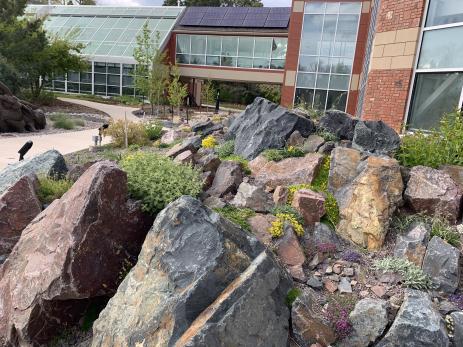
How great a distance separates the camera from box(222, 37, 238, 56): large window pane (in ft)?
99.2

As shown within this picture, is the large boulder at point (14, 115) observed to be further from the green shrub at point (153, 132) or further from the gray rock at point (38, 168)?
the gray rock at point (38, 168)

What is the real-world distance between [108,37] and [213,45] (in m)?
10.4

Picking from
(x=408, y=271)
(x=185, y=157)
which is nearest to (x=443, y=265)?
(x=408, y=271)

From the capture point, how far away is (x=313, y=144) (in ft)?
22.3

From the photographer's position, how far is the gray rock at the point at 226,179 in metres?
5.84

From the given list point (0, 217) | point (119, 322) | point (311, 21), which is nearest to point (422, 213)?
point (119, 322)

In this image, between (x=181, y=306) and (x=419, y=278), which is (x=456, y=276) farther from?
(x=181, y=306)

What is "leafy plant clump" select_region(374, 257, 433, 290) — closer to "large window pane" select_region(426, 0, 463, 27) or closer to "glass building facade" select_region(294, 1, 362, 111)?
"large window pane" select_region(426, 0, 463, 27)

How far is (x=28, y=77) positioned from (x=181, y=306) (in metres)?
23.7

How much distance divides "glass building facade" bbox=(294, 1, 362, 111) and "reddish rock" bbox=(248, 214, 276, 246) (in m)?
20.0

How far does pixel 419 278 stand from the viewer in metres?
4.03

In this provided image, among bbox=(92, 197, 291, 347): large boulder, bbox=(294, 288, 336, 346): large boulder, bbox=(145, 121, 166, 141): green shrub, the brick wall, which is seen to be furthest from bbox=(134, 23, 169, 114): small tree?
bbox=(294, 288, 336, 346): large boulder

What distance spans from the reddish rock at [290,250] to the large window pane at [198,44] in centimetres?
2923

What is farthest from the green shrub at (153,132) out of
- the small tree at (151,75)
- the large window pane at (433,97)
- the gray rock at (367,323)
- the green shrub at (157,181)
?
the small tree at (151,75)
